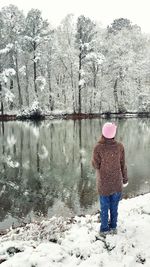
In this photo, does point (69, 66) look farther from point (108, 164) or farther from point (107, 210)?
point (107, 210)

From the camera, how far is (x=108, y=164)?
7551 mm

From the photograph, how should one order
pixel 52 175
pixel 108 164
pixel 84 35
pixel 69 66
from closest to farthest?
1. pixel 108 164
2. pixel 52 175
3. pixel 84 35
4. pixel 69 66

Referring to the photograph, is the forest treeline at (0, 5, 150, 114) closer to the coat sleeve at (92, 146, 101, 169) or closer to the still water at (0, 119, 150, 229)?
the still water at (0, 119, 150, 229)

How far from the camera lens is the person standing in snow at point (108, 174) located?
7.52 m

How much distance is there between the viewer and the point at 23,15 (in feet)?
191

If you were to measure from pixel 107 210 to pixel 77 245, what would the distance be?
92cm

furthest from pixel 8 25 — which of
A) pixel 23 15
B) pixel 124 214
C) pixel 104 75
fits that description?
pixel 124 214

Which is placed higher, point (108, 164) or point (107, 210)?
point (108, 164)

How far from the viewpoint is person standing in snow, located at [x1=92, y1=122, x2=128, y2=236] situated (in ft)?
24.7

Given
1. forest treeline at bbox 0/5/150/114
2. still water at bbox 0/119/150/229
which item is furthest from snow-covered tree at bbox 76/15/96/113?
still water at bbox 0/119/150/229

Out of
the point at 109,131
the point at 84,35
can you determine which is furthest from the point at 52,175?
the point at 84,35

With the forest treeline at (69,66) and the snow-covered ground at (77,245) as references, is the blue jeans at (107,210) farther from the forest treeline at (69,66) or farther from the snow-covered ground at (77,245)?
the forest treeline at (69,66)

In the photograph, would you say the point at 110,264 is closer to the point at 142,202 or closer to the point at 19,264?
the point at 19,264

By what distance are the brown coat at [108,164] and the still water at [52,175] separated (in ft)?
11.9
